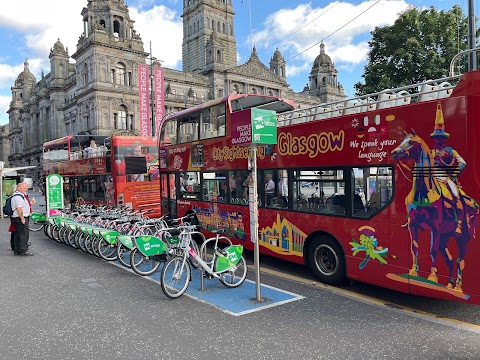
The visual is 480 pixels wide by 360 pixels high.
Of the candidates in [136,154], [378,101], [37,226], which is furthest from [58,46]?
[378,101]

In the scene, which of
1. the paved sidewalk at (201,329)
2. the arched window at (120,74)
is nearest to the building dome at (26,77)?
the arched window at (120,74)

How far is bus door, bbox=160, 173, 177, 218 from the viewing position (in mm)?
11984

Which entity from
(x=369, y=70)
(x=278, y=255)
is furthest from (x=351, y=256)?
(x=369, y=70)

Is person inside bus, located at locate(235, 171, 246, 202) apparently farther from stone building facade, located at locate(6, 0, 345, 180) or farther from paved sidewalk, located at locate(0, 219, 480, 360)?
stone building facade, located at locate(6, 0, 345, 180)

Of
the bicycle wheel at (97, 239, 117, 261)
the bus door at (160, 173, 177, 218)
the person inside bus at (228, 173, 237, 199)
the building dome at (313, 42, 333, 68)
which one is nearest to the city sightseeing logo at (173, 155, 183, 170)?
the bus door at (160, 173, 177, 218)

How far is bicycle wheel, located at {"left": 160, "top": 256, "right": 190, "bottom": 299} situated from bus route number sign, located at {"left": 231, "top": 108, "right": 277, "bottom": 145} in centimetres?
215

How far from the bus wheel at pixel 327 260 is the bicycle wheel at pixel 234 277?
4.26 feet

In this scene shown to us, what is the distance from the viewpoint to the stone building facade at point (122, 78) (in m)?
62.5

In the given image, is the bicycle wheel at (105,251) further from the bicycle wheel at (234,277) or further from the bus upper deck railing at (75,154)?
the bus upper deck railing at (75,154)

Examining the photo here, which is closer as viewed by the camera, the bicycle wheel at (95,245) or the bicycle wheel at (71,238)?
the bicycle wheel at (95,245)

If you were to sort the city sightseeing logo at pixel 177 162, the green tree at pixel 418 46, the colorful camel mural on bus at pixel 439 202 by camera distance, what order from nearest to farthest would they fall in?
1. the colorful camel mural on bus at pixel 439 202
2. the city sightseeing logo at pixel 177 162
3. the green tree at pixel 418 46

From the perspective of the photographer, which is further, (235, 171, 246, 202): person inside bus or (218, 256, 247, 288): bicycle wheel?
(235, 171, 246, 202): person inside bus

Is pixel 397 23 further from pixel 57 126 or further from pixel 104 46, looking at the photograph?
pixel 57 126

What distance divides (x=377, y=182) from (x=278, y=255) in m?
2.89
